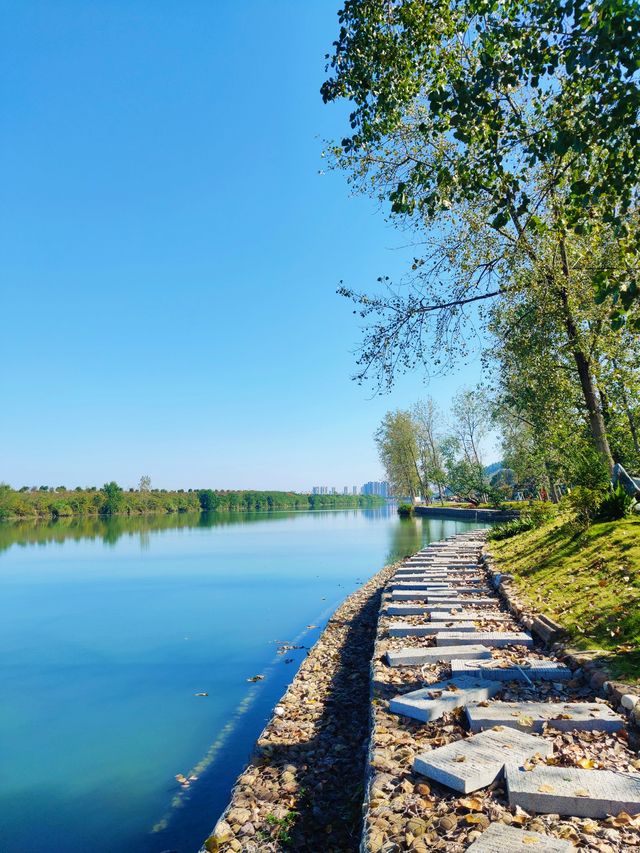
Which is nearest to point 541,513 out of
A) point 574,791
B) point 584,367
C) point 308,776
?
point 584,367

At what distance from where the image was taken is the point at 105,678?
9148 mm

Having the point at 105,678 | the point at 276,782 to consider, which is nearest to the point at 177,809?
the point at 276,782

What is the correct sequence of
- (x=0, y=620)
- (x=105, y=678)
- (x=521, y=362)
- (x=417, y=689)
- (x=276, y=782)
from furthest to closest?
(x=0, y=620)
(x=521, y=362)
(x=105, y=678)
(x=417, y=689)
(x=276, y=782)

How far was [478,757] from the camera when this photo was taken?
3230mm

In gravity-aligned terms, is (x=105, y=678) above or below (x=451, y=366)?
below

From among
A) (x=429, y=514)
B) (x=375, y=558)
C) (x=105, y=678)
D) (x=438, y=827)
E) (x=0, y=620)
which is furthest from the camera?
(x=429, y=514)

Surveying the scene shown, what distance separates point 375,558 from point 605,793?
1996 cm

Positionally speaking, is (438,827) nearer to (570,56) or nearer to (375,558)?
(570,56)

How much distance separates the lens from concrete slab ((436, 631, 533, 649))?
5859 mm

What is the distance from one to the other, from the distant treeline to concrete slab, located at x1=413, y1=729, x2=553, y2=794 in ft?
260

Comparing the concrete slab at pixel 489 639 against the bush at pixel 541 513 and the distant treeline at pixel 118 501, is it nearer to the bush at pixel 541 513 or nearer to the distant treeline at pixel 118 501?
the bush at pixel 541 513

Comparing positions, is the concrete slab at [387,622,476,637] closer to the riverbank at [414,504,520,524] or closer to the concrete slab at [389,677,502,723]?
the concrete slab at [389,677,502,723]

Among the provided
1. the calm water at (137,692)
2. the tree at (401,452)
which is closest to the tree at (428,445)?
the tree at (401,452)

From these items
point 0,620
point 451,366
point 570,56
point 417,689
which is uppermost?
point 570,56
